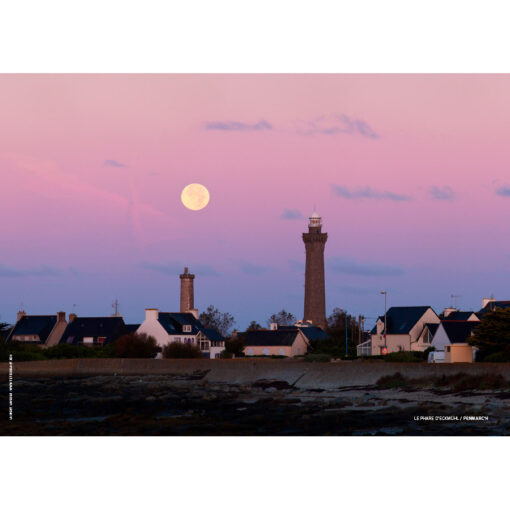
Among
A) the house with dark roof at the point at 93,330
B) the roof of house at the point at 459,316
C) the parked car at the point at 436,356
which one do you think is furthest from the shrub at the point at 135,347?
the roof of house at the point at 459,316

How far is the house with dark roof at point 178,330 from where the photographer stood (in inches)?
3142

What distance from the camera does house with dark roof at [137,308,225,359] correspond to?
79812 mm

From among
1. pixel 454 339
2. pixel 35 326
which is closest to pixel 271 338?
pixel 35 326

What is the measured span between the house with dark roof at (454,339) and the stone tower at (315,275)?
44604mm

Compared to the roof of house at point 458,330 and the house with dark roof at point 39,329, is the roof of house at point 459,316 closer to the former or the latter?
the roof of house at point 458,330

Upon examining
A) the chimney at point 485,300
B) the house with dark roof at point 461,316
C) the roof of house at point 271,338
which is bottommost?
→ the roof of house at point 271,338

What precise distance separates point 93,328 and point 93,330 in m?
0.32

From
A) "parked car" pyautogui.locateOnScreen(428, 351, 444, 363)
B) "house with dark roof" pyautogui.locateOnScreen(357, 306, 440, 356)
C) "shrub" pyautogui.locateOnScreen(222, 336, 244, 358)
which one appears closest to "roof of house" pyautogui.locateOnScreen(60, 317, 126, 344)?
"shrub" pyautogui.locateOnScreen(222, 336, 244, 358)

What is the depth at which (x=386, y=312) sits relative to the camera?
78500 mm

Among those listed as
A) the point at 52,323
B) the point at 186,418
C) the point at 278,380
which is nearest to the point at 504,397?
the point at 186,418

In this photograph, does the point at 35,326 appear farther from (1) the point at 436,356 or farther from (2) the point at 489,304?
(1) the point at 436,356

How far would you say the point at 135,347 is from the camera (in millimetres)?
73375

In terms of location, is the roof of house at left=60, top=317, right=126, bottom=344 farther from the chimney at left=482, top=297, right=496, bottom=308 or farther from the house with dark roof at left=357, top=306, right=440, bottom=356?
the chimney at left=482, top=297, right=496, bottom=308

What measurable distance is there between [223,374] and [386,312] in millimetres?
23844
